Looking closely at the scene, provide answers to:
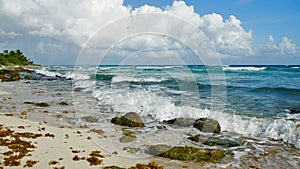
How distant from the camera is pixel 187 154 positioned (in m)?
7.31

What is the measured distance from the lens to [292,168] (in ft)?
22.5

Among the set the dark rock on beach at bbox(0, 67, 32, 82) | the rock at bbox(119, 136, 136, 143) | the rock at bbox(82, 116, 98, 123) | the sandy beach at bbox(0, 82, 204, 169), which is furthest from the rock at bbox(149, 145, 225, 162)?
the dark rock on beach at bbox(0, 67, 32, 82)

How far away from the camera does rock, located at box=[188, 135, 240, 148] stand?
871 cm

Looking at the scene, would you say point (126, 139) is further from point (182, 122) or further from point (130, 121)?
point (182, 122)

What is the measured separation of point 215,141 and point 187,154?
2194mm

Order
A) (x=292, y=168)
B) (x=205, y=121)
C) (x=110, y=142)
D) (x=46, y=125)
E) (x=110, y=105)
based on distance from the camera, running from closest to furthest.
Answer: (x=292, y=168), (x=110, y=142), (x=46, y=125), (x=205, y=121), (x=110, y=105)

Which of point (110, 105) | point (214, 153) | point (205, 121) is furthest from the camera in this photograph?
point (110, 105)

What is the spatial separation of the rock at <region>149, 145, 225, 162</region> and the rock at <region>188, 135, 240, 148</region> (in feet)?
3.71

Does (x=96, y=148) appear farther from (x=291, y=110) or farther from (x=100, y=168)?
(x=291, y=110)

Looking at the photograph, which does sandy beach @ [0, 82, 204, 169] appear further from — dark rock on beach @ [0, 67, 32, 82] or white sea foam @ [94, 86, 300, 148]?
dark rock on beach @ [0, 67, 32, 82]

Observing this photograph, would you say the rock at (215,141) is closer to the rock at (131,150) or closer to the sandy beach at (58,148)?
the sandy beach at (58,148)

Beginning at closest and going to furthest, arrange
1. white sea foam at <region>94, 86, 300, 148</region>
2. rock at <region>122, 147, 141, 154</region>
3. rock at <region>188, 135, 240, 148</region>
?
rock at <region>122, 147, 141, 154</region>, rock at <region>188, 135, 240, 148</region>, white sea foam at <region>94, 86, 300, 148</region>

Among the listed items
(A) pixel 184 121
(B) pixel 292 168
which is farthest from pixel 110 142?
(B) pixel 292 168

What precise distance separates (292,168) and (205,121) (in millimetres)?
4765
